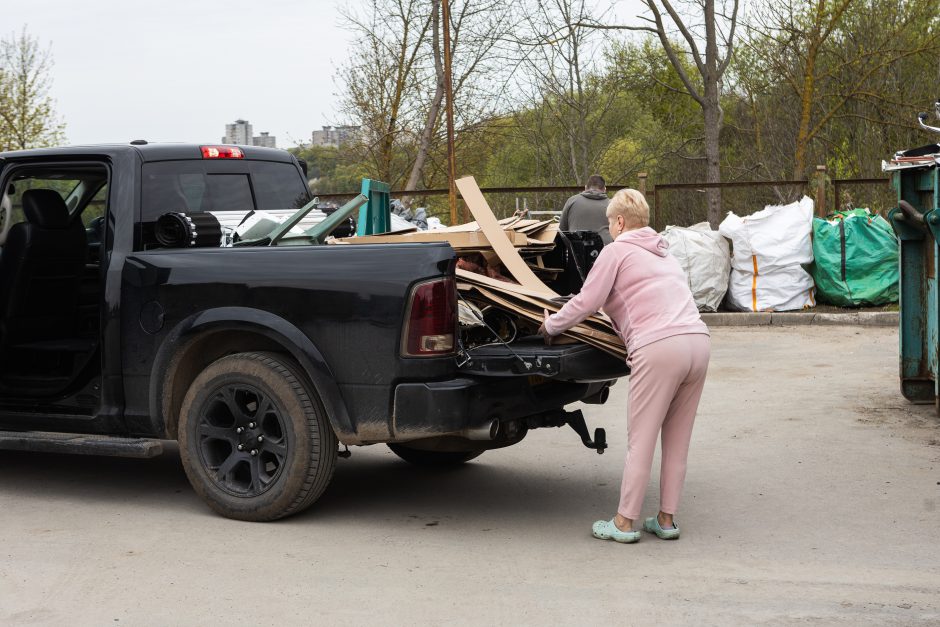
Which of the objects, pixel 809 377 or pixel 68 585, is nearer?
pixel 68 585

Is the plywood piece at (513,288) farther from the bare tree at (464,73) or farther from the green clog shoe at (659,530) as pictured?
the bare tree at (464,73)

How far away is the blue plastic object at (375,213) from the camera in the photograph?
23.0 feet

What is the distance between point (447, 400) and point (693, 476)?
85.5 inches

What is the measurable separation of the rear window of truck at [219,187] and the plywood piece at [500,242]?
1.43 metres

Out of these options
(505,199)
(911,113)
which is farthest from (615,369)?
(911,113)

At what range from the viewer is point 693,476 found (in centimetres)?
667

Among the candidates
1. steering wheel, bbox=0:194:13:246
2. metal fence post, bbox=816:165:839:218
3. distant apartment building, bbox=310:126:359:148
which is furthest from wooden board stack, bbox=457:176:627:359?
distant apartment building, bbox=310:126:359:148

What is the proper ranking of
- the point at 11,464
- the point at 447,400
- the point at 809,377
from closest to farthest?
the point at 447,400 < the point at 11,464 < the point at 809,377

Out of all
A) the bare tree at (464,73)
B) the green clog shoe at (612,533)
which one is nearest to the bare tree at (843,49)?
the bare tree at (464,73)

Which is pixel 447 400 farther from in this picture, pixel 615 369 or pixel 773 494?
pixel 773 494

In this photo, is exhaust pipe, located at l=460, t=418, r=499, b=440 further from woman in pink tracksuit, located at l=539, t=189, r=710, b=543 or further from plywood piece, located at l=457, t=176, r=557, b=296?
plywood piece, located at l=457, t=176, r=557, b=296

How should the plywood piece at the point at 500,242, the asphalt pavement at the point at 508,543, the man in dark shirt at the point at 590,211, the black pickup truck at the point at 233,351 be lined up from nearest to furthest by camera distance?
the asphalt pavement at the point at 508,543 < the black pickup truck at the point at 233,351 < the plywood piece at the point at 500,242 < the man in dark shirt at the point at 590,211

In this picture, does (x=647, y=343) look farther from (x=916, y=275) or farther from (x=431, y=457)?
(x=916, y=275)

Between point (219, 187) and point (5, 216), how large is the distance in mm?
1305
